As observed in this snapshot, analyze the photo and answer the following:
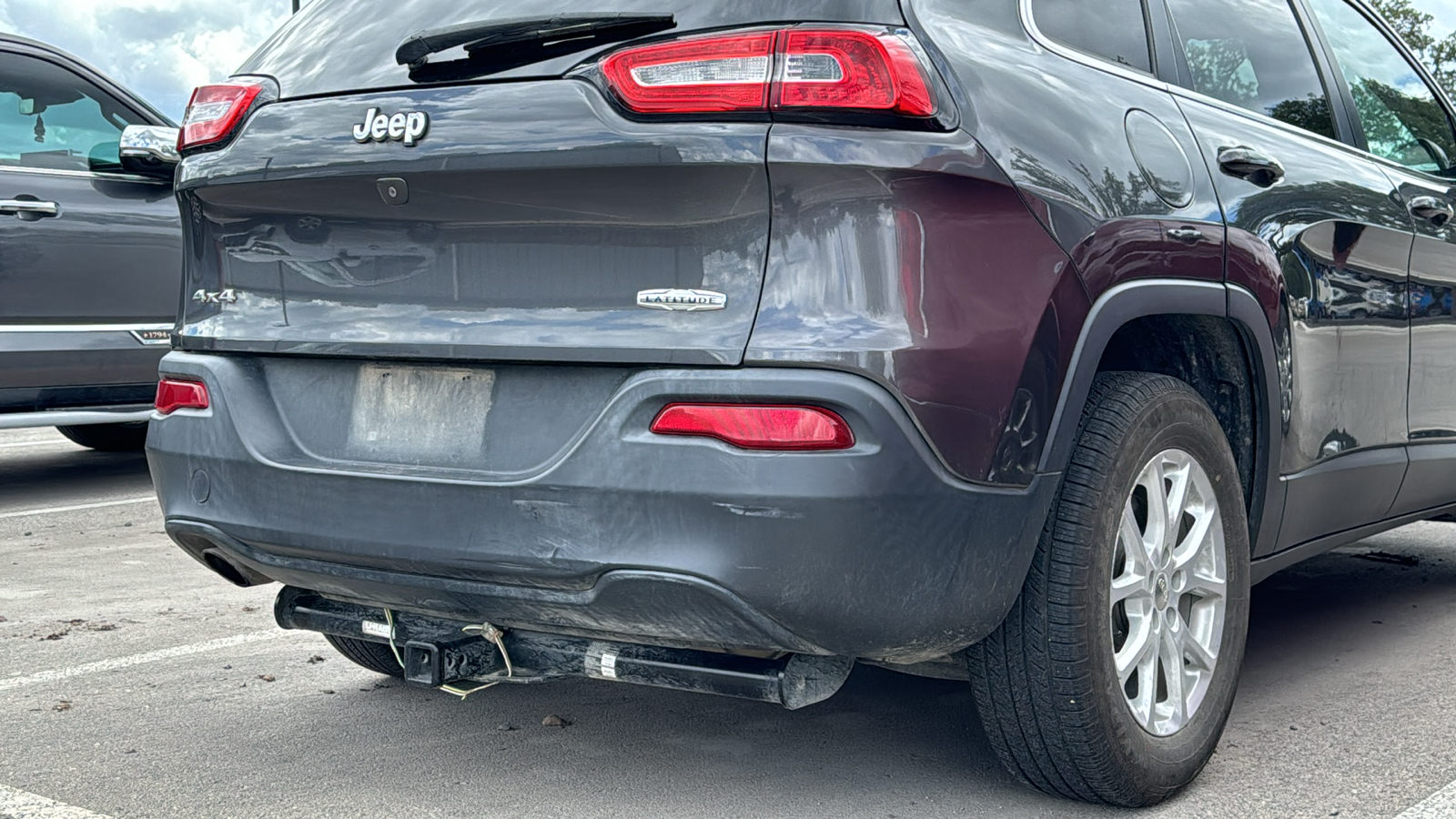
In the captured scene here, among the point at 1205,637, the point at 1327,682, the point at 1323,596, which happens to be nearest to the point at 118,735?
the point at 1205,637

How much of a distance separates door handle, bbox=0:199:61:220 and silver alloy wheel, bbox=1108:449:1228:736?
5.28 metres

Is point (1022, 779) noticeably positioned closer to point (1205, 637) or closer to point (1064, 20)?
point (1205, 637)

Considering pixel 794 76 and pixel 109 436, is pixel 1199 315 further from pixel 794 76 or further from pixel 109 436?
pixel 109 436

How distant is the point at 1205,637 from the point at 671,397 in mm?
1329

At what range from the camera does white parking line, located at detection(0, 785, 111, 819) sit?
2850 millimetres

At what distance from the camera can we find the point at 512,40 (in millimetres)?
2637

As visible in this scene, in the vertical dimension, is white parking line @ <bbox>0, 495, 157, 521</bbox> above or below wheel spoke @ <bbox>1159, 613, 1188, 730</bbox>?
below

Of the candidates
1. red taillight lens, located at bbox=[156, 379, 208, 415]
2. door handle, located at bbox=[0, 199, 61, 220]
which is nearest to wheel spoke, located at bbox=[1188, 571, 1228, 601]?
red taillight lens, located at bbox=[156, 379, 208, 415]

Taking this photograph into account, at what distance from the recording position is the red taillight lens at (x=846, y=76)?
95.1 inches

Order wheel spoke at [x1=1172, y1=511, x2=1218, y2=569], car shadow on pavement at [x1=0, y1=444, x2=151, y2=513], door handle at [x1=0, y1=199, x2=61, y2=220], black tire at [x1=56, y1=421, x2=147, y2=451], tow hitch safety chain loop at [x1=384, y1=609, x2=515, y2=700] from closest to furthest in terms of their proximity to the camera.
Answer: tow hitch safety chain loop at [x1=384, y1=609, x2=515, y2=700], wheel spoke at [x1=1172, y1=511, x2=1218, y2=569], door handle at [x1=0, y1=199, x2=61, y2=220], car shadow on pavement at [x1=0, y1=444, x2=151, y2=513], black tire at [x1=56, y1=421, x2=147, y2=451]

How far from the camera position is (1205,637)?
3088mm

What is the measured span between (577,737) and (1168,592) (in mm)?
1282

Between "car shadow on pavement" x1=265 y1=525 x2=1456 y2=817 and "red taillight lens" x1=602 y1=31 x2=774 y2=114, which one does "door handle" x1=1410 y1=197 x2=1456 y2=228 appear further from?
"red taillight lens" x1=602 y1=31 x2=774 y2=114

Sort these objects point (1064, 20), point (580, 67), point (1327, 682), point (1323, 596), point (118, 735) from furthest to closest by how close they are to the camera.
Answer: point (1323, 596)
point (1327, 682)
point (118, 735)
point (1064, 20)
point (580, 67)
